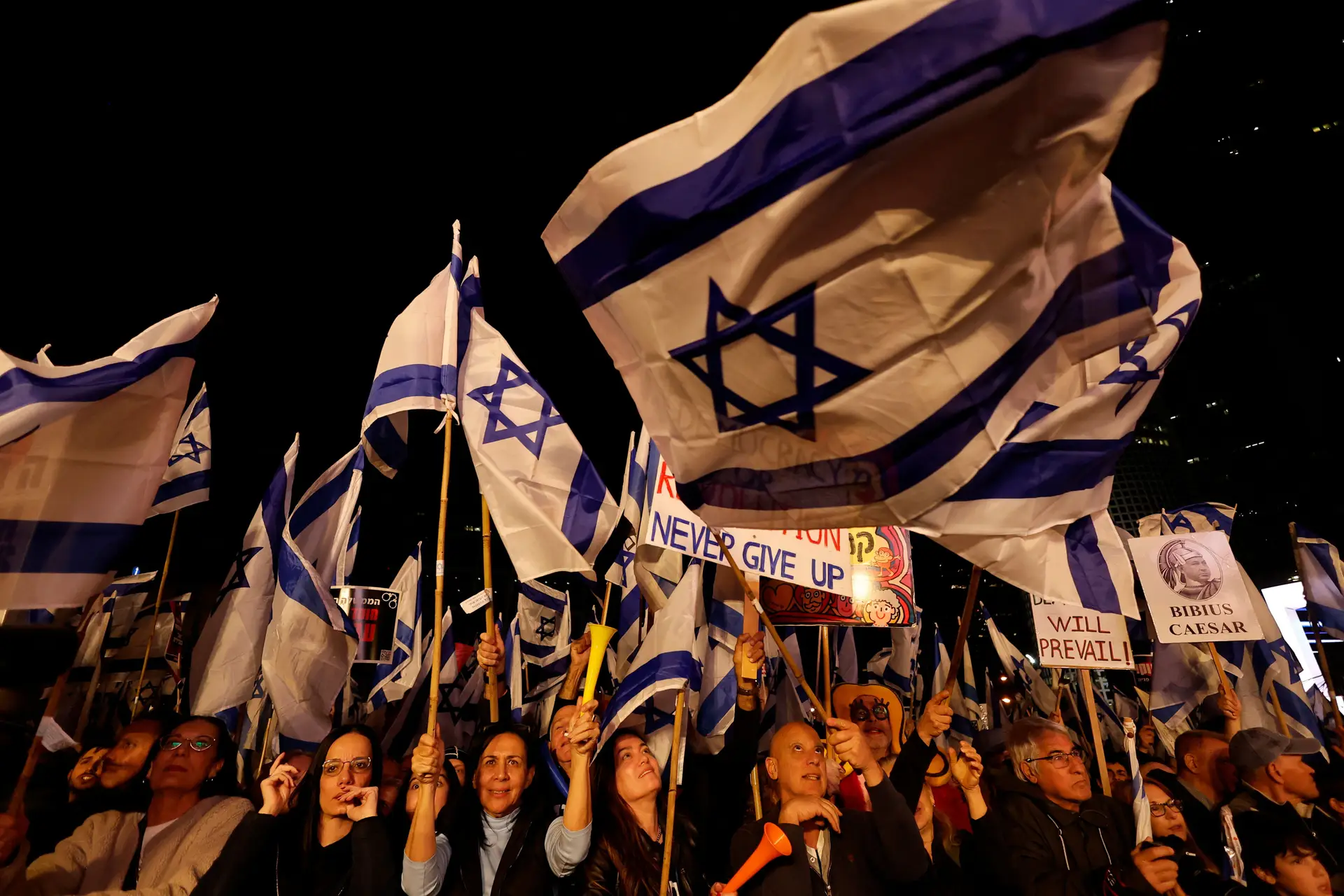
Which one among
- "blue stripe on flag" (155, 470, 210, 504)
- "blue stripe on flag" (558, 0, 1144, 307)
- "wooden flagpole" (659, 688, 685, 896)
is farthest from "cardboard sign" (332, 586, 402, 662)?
"blue stripe on flag" (558, 0, 1144, 307)

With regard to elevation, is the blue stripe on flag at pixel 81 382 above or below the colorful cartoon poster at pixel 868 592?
above

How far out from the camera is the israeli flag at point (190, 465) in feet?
17.5

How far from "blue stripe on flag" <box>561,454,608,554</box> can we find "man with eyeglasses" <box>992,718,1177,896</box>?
268 centimetres

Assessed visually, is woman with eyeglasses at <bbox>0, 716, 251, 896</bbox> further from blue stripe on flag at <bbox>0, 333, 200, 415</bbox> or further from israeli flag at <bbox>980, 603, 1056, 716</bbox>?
israeli flag at <bbox>980, 603, 1056, 716</bbox>

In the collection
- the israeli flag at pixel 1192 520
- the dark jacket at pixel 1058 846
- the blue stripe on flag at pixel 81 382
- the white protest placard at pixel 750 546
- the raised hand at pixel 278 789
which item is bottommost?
the dark jacket at pixel 1058 846

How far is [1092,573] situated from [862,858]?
1.63 meters

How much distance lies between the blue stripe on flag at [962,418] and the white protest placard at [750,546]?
4.03 ft

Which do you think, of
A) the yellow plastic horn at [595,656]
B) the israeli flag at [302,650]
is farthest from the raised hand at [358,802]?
the israeli flag at [302,650]

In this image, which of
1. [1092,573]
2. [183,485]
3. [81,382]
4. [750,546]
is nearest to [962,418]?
[1092,573]

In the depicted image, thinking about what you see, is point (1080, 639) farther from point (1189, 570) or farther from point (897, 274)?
point (897, 274)

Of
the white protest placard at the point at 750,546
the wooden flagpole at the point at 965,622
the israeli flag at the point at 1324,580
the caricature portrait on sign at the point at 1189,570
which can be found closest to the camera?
the wooden flagpole at the point at 965,622

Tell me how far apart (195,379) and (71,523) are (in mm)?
8623

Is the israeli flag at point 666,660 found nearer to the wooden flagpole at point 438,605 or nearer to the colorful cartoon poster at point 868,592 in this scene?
the wooden flagpole at point 438,605

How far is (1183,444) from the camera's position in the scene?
46.9ft
